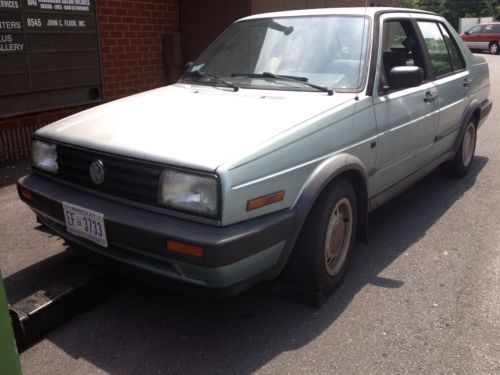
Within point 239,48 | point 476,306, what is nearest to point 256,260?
point 476,306

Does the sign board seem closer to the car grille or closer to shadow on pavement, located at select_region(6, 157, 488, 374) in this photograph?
shadow on pavement, located at select_region(6, 157, 488, 374)

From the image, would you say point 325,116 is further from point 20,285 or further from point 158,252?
point 20,285

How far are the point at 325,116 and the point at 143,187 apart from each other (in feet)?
3.84

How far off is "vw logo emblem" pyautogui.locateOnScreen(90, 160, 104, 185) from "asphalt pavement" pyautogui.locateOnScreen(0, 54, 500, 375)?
0.78 metres

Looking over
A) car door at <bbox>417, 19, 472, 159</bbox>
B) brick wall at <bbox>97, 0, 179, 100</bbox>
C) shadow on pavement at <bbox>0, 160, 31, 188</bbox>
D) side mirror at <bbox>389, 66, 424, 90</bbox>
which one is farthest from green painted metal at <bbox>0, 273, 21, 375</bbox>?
brick wall at <bbox>97, 0, 179, 100</bbox>

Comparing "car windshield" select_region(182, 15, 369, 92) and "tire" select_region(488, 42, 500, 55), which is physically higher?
"car windshield" select_region(182, 15, 369, 92)

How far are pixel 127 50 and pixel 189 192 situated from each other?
17.5 feet

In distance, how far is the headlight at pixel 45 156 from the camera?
3246mm

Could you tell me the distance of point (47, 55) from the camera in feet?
20.2

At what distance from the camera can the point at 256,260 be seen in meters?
2.68

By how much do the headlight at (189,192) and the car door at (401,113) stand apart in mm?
1521

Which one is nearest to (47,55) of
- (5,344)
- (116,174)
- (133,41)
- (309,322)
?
(133,41)

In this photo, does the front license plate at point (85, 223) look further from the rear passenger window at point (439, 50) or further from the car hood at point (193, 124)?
the rear passenger window at point (439, 50)

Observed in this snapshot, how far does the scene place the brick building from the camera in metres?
5.83
